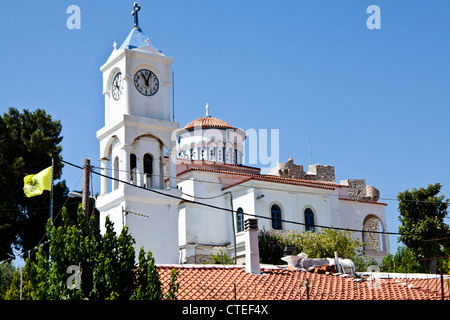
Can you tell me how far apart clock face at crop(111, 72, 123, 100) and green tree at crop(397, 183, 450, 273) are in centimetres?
1583

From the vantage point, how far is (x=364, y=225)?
1845 inches

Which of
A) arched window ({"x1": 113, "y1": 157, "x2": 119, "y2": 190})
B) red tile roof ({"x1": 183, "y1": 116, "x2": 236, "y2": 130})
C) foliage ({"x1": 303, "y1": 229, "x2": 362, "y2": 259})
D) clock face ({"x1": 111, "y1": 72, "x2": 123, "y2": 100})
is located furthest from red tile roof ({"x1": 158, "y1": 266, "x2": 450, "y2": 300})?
red tile roof ({"x1": 183, "y1": 116, "x2": 236, "y2": 130})

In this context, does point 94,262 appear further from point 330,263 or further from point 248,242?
point 330,263

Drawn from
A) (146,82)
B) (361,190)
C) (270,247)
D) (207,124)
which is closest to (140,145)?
(146,82)

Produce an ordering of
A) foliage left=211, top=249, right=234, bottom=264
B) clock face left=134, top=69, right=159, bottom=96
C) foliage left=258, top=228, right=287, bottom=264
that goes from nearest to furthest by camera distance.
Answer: clock face left=134, top=69, right=159, bottom=96, foliage left=258, top=228, right=287, bottom=264, foliage left=211, top=249, right=234, bottom=264

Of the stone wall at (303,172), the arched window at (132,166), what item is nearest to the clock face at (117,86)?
the arched window at (132,166)

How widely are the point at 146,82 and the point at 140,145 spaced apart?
2889mm

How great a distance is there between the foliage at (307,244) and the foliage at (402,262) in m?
2.54

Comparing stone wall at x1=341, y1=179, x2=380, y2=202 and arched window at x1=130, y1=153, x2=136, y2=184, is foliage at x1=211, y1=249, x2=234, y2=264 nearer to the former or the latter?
arched window at x1=130, y1=153, x2=136, y2=184

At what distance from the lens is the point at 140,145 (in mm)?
31984

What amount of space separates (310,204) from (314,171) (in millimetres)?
7863

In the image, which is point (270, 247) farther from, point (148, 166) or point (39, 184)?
point (39, 184)

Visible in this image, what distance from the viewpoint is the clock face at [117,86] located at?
1287 inches

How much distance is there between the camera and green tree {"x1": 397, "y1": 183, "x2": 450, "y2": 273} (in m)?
37.6
